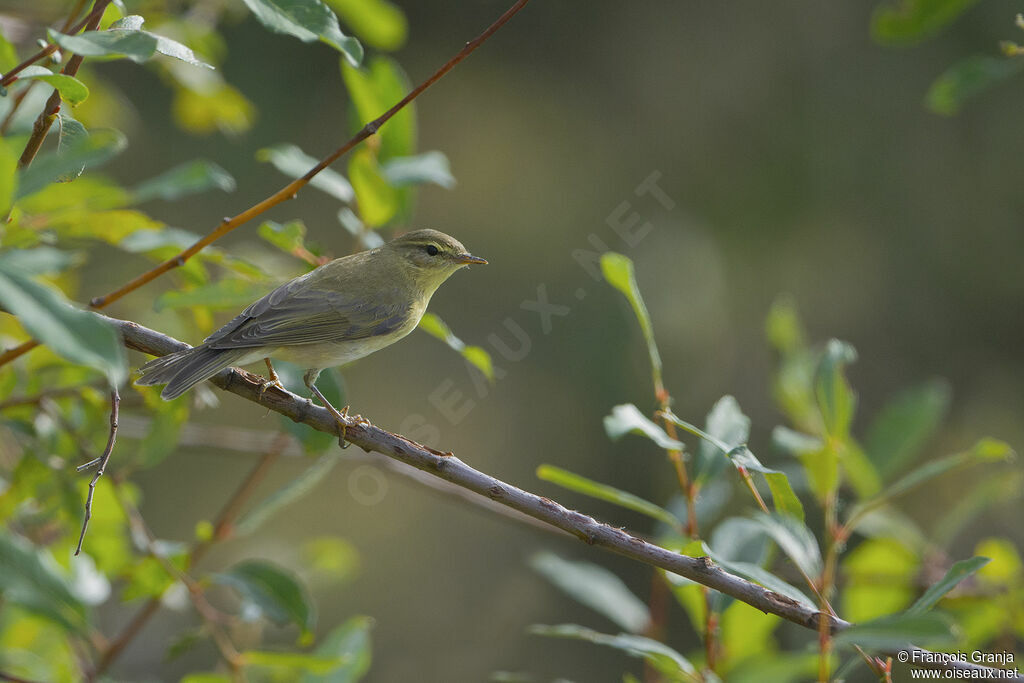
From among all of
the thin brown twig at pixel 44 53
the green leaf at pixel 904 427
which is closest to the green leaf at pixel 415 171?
the thin brown twig at pixel 44 53

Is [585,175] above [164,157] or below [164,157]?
above

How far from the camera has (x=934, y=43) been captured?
212 inches

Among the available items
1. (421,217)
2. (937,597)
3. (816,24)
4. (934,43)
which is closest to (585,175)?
(421,217)

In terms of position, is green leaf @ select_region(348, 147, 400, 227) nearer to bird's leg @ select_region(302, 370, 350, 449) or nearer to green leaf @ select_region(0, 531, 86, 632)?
bird's leg @ select_region(302, 370, 350, 449)

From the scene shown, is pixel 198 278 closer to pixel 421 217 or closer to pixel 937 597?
pixel 937 597

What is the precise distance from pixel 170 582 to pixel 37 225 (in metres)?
0.88

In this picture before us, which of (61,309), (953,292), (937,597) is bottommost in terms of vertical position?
(61,309)

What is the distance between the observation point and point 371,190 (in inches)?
93.9

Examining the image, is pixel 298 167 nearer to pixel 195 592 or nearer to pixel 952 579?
pixel 195 592

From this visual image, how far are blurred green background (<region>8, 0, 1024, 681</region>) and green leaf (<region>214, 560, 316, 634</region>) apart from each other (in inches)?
114

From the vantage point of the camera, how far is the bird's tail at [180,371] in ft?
7.01

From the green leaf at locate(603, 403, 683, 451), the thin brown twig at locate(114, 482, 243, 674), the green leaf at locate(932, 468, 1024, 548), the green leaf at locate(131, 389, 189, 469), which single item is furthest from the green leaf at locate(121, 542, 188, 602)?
the green leaf at locate(932, 468, 1024, 548)

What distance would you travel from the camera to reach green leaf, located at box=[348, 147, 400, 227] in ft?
7.78

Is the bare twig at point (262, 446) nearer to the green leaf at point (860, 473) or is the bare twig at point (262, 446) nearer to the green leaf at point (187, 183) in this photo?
the green leaf at point (187, 183)
